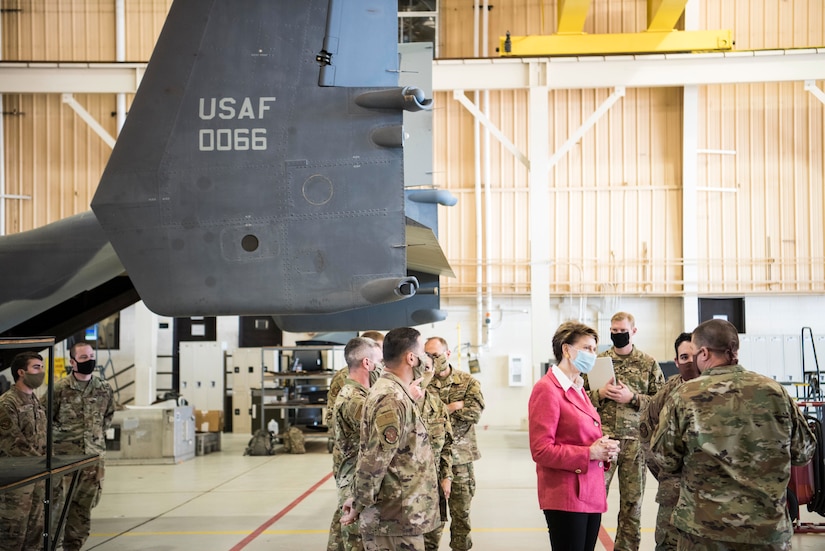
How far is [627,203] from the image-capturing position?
18703mm

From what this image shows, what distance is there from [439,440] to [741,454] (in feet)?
9.26

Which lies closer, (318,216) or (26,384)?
(318,216)

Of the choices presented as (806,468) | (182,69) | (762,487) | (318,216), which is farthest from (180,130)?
(806,468)

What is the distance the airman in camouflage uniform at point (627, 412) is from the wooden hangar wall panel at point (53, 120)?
51.0 ft

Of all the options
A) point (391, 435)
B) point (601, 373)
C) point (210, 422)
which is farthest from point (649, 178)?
point (391, 435)

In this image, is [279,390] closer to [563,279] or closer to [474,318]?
[474,318]

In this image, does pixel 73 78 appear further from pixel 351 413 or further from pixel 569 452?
pixel 569 452

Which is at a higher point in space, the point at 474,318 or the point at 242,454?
the point at 474,318

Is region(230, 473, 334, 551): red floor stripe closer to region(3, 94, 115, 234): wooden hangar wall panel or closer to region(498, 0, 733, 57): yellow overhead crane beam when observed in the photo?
region(498, 0, 733, 57): yellow overhead crane beam

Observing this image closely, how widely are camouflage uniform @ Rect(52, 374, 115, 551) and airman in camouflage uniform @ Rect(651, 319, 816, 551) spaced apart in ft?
17.8

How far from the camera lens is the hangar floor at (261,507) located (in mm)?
8039

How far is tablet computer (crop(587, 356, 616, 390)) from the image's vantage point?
19.2ft

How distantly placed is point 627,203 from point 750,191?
275 cm

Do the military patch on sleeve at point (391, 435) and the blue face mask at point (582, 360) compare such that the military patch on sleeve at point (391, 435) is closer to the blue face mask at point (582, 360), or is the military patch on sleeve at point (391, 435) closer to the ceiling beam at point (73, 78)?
the blue face mask at point (582, 360)
